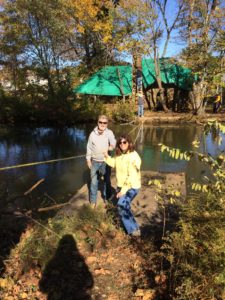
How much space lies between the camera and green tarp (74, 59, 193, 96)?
2758 cm

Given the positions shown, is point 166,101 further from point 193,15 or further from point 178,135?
point 178,135

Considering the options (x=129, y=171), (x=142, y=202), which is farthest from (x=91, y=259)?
(x=142, y=202)

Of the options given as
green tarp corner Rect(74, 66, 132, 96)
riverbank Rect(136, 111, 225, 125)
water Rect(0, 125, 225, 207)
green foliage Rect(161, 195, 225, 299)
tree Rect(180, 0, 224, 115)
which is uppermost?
tree Rect(180, 0, 224, 115)

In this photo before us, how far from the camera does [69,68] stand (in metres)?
28.0

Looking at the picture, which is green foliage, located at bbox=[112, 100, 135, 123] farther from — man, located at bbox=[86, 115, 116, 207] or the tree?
man, located at bbox=[86, 115, 116, 207]

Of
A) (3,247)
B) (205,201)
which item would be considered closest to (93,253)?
(3,247)

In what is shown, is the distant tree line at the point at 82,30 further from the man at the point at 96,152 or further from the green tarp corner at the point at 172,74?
the man at the point at 96,152

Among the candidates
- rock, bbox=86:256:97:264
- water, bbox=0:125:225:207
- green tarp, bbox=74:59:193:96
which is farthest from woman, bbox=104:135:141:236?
green tarp, bbox=74:59:193:96

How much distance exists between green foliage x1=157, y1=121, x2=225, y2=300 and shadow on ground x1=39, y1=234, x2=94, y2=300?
112 cm

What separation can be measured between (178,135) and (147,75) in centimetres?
1190

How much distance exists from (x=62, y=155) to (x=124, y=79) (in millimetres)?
16576

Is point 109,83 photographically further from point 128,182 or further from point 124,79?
point 128,182

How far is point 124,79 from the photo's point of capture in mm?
28641

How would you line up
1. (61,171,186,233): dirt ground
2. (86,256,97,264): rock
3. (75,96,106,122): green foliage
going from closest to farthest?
(86,256,97,264): rock
(61,171,186,233): dirt ground
(75,96,106,122): green foliage
